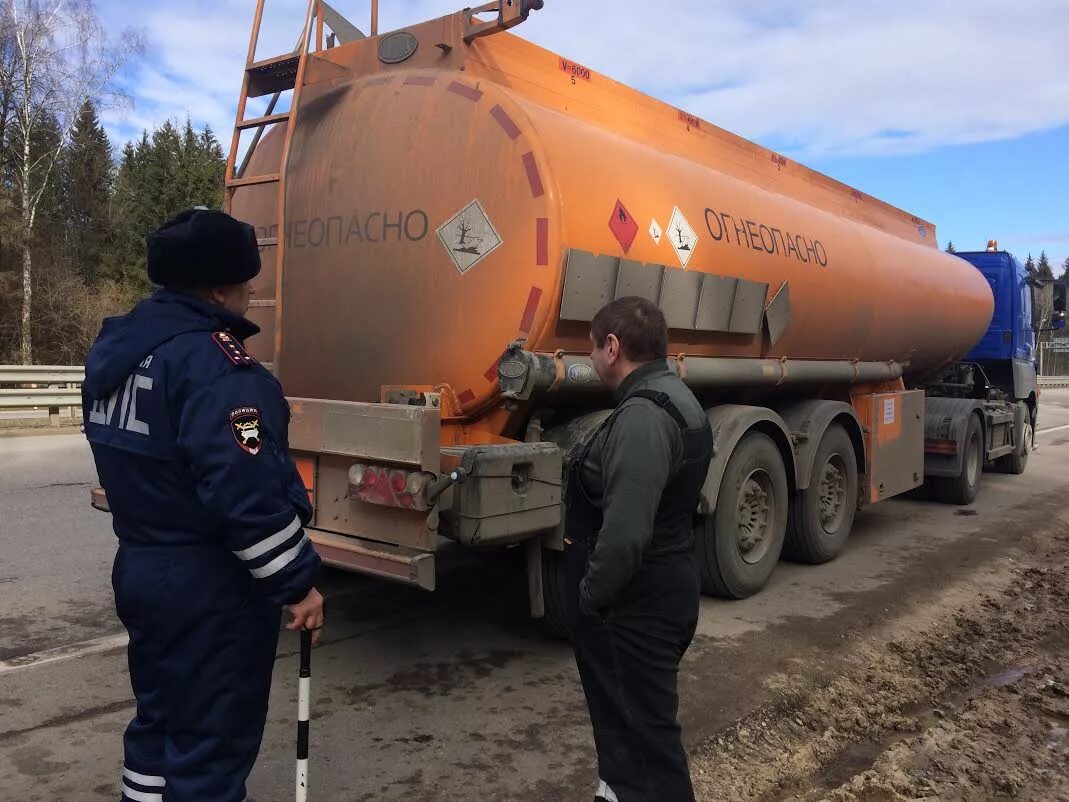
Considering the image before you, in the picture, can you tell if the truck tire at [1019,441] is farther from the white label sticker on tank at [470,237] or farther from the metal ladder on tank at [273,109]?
the metal ladder on tank at [273,109]

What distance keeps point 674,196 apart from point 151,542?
12.3 ft

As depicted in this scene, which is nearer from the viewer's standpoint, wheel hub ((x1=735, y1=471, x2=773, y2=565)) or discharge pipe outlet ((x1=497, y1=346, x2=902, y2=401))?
discharge pipe outlet ((x1=497, y1=346, x2=902, y2=401))

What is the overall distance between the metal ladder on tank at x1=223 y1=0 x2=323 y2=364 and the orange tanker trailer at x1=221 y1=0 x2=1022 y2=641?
0.02 metres

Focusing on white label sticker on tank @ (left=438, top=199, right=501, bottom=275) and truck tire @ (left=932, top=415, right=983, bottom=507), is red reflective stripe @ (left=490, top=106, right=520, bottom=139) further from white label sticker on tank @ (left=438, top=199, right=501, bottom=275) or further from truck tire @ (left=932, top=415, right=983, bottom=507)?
truck tire @ (left=932, top=415, right=983, bottom=507)

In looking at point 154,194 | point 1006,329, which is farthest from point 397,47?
point 154,194

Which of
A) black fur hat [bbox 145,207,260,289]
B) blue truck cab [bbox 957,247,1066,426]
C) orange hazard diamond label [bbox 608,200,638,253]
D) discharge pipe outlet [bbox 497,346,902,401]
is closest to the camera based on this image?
black fur hat [bbox 145,207,260,289]

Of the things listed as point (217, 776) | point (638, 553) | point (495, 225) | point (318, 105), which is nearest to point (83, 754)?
point (217, 776)

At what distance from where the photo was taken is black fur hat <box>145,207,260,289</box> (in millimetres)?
2135

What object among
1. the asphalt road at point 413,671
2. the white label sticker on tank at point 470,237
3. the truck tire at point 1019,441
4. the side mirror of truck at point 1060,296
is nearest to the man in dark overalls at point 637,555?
the asphalt road at point 413,671

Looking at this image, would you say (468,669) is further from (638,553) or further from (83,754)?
(638,553)

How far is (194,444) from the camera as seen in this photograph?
1.98 metres

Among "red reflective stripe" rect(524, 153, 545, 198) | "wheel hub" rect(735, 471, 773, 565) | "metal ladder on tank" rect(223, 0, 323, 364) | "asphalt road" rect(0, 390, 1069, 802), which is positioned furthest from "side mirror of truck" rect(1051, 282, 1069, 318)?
"metal ladder on tank" rect(223, 0, 323, 364)

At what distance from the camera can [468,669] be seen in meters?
4.33

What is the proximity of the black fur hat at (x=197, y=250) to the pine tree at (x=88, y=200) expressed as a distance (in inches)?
1446
